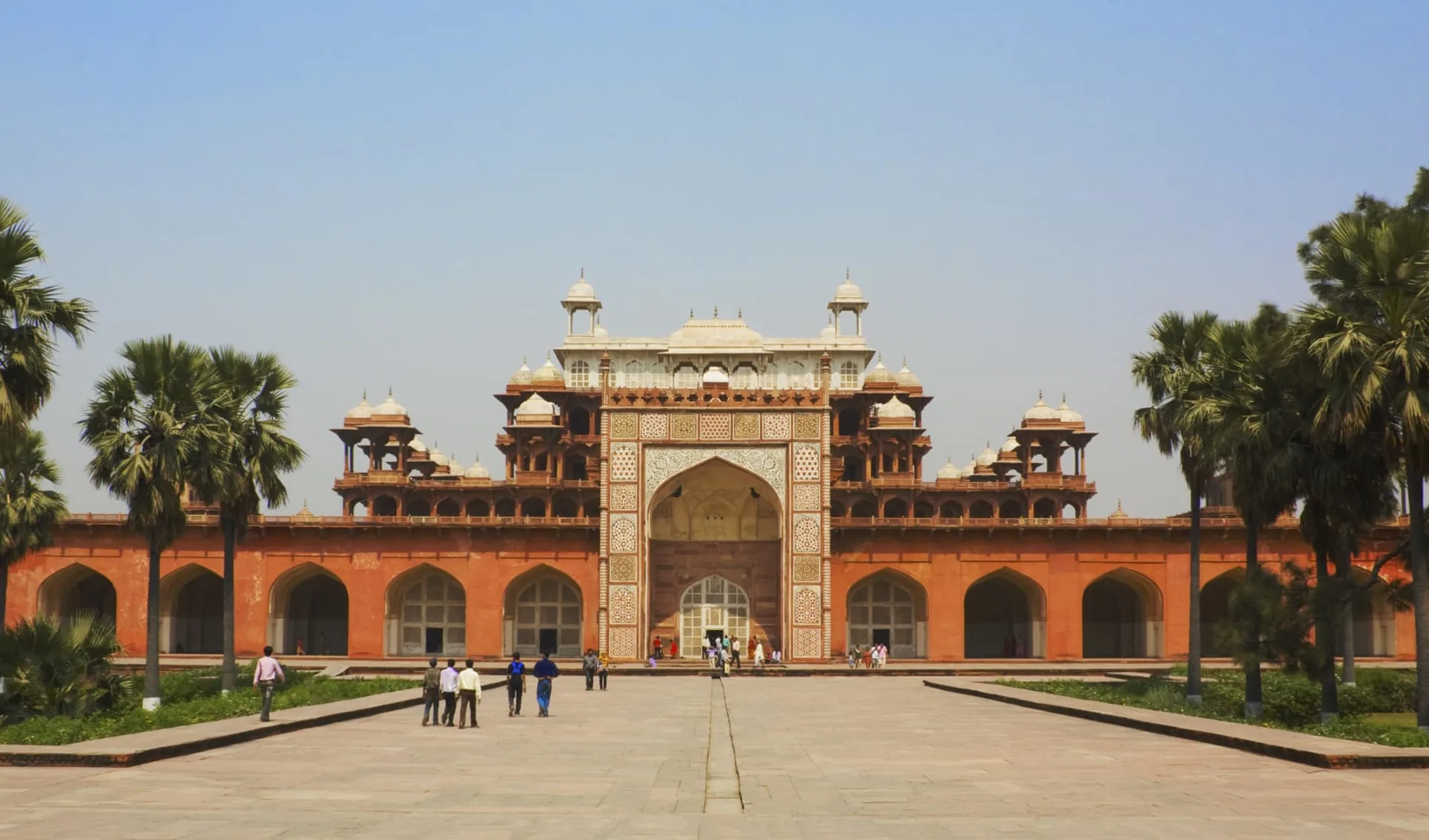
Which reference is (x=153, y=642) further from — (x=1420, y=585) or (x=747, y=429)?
(x=747, y=429)

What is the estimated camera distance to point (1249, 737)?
56.7 feet

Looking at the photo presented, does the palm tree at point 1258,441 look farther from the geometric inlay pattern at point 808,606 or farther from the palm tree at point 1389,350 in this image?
the geometric inlay pattern at point 808,606

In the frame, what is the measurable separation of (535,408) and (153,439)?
27.1m

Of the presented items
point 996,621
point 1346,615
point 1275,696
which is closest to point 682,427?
point 996,621

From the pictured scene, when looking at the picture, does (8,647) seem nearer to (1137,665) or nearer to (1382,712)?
(1382,712)

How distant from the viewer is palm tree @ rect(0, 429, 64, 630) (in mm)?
31359

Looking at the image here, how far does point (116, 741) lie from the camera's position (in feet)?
54.4

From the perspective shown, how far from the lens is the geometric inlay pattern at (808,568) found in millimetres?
45406

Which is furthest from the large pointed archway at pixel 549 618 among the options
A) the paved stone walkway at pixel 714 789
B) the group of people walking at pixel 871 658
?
the paved stone walkway at pixel 714 789

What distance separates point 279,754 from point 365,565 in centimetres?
3054

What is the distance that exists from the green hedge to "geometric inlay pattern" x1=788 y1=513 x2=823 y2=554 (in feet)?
43.1

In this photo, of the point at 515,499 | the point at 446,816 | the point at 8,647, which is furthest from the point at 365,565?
the point at 446,816

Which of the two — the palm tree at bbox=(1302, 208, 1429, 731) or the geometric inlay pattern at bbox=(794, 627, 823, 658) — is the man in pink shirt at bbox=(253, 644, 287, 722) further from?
the geometric inlay pattern at bbox=(794, 627, 823, 658)

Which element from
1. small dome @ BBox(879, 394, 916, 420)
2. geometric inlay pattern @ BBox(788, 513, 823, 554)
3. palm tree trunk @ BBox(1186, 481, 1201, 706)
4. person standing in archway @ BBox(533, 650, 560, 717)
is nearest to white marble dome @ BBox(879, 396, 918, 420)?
small dome @ BBox(879, 394, 916, 420)
